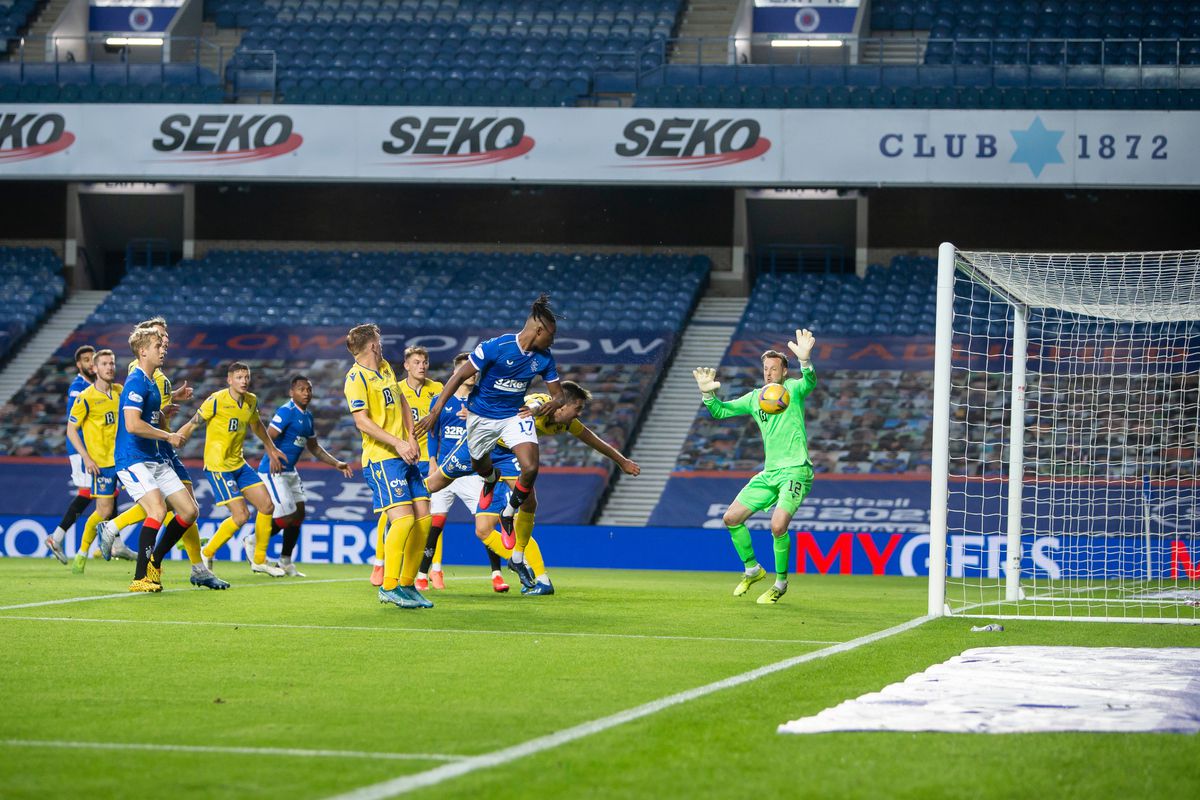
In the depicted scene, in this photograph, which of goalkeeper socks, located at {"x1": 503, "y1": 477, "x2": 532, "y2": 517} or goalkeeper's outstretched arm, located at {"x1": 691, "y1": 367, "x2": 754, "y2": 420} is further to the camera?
goalkeeper's outstretched arm, located at {"x1": 691, "y1": 367, "x2": 754, "y2": 420}

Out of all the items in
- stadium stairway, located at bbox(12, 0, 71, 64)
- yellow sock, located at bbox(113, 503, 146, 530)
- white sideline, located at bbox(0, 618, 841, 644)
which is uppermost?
stadium stairway, located at bbox(12, 0, 71, 64)

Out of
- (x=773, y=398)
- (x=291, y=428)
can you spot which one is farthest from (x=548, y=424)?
(x=291, y=428)

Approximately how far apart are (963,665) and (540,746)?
3.27m

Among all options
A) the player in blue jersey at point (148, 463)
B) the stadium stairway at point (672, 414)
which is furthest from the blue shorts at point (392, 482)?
the stadium stairway at point (672, 414)

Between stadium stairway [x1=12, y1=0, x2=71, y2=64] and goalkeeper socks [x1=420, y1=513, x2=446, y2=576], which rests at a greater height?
stadium stairway [x1=12, y1=0, x2=71, y2=64]

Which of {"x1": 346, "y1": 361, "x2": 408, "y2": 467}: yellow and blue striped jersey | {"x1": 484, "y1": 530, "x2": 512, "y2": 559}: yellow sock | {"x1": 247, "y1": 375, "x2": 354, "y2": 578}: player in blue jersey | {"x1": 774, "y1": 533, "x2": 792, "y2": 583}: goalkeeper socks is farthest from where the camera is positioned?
{"x1": 247, "y1": 375, "x2": 354, "y2": 578}: player in blue jersey

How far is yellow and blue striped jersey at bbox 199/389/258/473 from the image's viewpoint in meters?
15.1

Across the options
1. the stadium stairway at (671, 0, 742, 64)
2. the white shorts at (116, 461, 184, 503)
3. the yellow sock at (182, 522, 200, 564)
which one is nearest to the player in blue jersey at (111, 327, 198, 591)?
the white shorts at (116, 461, 184, 503)

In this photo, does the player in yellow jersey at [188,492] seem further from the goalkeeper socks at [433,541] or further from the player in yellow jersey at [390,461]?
the player in yellow jersey at [390,461]

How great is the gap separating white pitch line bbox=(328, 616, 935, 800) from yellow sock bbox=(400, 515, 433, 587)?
3598 millimetres

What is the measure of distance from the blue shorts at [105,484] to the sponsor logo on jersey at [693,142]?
15.0m

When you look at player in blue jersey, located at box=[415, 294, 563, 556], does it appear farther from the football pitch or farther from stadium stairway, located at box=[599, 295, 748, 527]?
stadium stairway, located at box=[599, 295, 748, 527]

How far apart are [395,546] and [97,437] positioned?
7.67 meters

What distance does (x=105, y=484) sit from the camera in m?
16.9
